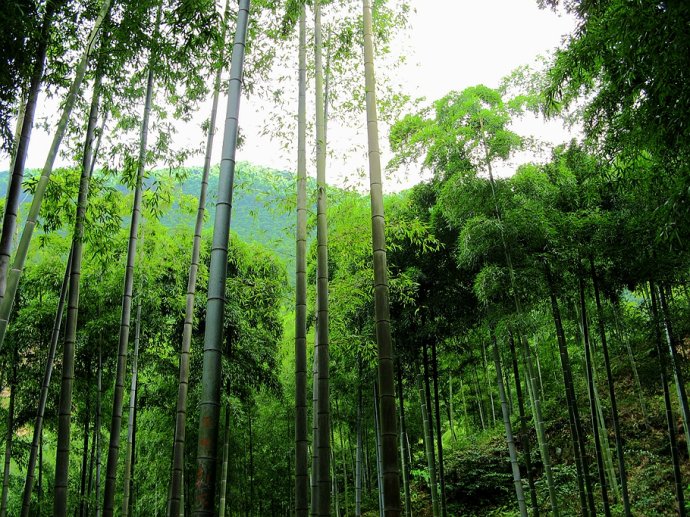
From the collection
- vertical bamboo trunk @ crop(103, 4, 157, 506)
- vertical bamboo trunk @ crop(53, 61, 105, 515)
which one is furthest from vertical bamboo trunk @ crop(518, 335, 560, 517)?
vertical bamboo trunk @ crop(53, 61, 105, 515)

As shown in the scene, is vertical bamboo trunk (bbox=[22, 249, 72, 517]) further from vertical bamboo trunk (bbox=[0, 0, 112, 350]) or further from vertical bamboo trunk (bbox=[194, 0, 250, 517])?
vertical bamboo trunk (bbox=[194, 0, 250, 517])

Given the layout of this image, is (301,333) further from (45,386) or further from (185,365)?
(45,386)

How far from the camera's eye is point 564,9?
5004 millimetres

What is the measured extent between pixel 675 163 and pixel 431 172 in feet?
12.2

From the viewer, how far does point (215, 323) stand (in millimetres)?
2367

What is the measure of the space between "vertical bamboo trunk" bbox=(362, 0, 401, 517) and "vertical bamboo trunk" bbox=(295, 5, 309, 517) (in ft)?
3.09

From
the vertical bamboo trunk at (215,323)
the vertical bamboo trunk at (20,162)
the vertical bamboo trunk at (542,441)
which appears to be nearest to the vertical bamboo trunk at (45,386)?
the vertical bamboo trunk at (20,162)

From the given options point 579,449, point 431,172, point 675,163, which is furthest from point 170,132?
point 579,449

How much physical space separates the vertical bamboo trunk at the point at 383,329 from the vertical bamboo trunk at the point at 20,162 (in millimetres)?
2157

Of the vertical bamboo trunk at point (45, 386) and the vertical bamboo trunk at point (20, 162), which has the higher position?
the vertical bamboo trunk at point (20, 162)

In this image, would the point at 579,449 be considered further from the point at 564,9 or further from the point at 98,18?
the point at 98,18

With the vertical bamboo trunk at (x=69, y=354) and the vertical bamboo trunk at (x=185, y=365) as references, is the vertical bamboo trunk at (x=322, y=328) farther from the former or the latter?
the vertical bamboo trunk at (x=69, y=354)

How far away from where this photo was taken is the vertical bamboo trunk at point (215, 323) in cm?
216

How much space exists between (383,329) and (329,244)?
3.27 m
